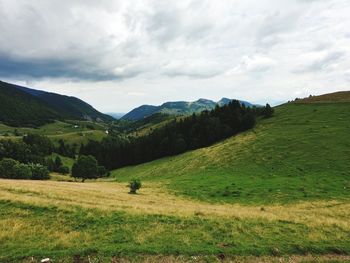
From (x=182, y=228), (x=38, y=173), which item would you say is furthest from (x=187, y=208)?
(x=38, y=173)

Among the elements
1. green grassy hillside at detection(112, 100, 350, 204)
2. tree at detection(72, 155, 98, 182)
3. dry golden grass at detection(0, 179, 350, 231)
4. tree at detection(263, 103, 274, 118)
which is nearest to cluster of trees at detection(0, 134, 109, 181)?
tree at detection(72, 155, 98, 182)

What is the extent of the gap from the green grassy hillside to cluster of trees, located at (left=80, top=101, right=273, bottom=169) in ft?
31.5

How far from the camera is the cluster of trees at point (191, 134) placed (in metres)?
103

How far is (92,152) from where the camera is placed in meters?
166

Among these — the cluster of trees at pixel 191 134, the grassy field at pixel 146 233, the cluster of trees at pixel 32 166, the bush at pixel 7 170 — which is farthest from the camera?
the cluster of trees at pixel 191 134

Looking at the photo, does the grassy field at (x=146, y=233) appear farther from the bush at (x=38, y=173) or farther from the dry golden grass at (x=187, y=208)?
the bush at (x=38, y=173)

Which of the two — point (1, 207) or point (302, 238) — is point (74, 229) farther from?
point (302, 238)

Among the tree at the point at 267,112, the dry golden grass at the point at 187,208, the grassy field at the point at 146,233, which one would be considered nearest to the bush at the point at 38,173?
the dry golden grass at the point at 187,208

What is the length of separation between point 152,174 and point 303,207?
47.6 metres

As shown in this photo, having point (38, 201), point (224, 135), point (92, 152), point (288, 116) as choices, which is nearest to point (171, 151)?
point (224, 135)

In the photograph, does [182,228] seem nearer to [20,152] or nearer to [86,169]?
[86,169]

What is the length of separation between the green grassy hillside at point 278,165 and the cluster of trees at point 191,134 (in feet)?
31.5

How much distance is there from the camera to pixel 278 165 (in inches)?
2344

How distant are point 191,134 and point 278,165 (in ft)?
170
